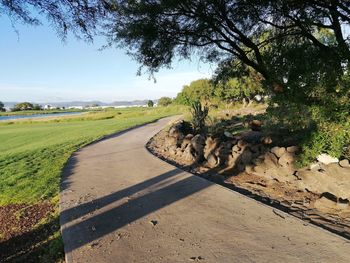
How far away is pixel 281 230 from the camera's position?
5.60 m

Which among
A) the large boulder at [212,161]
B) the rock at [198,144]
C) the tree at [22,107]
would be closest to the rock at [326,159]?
the large boulder at [212,161]

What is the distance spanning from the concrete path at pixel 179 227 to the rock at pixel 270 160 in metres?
1.35

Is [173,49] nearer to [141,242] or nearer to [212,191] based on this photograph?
[212,191]

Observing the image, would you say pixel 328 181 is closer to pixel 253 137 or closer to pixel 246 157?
pixel 246 157

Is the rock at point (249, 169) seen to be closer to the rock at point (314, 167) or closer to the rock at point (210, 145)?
the rock at point (314, 167)

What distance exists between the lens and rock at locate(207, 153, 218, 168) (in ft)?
36.1

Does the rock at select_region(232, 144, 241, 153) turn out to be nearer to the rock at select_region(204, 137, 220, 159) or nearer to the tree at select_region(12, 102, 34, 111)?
the rock at select_region(204, 137, 220, 159)

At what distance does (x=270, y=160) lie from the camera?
878cm

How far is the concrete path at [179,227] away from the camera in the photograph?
4945 mm

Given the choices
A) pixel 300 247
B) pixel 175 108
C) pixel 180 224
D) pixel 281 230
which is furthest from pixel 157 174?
pixel 175 108

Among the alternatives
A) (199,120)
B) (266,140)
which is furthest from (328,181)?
(199,120)

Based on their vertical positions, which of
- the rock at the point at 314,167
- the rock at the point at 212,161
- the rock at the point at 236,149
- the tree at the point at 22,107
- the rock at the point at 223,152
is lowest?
the tree at the point at 22,107

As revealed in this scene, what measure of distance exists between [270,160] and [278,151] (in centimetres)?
29

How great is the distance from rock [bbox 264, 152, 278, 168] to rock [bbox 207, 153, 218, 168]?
2298 millimetres
